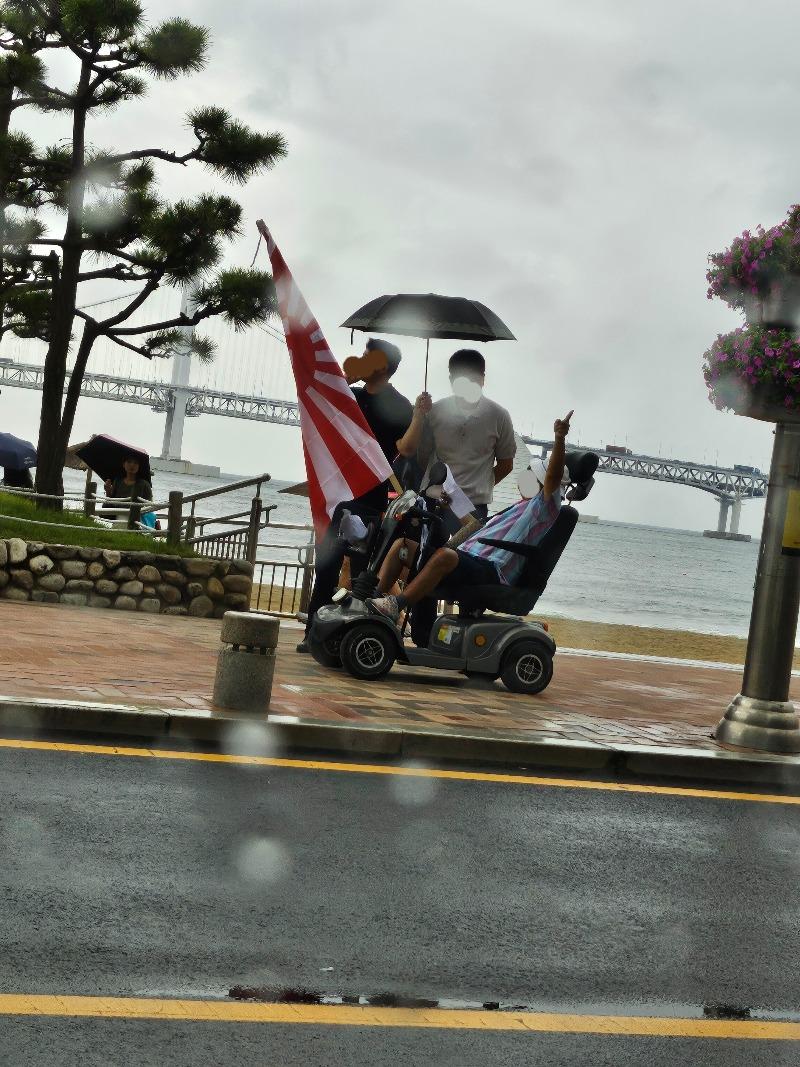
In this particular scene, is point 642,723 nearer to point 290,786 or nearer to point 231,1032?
point 290,786

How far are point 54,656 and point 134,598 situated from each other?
517 cm

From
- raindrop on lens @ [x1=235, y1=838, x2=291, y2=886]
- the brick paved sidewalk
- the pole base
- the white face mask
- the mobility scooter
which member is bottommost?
raindrop on lens @ [x1=235, y1=838, x2=291, y2=886]

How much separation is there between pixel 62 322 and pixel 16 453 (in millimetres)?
6950

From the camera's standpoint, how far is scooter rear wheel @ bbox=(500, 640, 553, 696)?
915 cm

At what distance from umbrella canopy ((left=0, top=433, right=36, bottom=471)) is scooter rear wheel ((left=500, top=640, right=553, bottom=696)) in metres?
17.0

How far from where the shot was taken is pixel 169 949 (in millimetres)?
3742

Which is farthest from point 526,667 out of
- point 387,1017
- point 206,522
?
point 206,522

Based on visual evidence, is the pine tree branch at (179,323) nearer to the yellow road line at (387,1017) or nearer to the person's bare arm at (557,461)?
the person's bare arm at (557,461)

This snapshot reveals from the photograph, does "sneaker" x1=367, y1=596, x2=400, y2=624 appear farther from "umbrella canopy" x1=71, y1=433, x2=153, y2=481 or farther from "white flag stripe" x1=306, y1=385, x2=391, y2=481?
"umbrella canopy" x1=71, y1=433, x2=153, y2=481

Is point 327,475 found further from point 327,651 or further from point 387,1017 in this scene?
point 387,1017

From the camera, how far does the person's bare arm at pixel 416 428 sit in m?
9.38

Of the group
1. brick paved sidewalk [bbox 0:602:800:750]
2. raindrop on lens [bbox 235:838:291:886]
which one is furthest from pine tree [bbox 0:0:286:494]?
raindrop on lens [bbox 235:838:291:886]

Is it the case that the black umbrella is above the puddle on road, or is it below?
above

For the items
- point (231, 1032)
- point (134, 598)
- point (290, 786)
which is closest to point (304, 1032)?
point (231, 1032)
